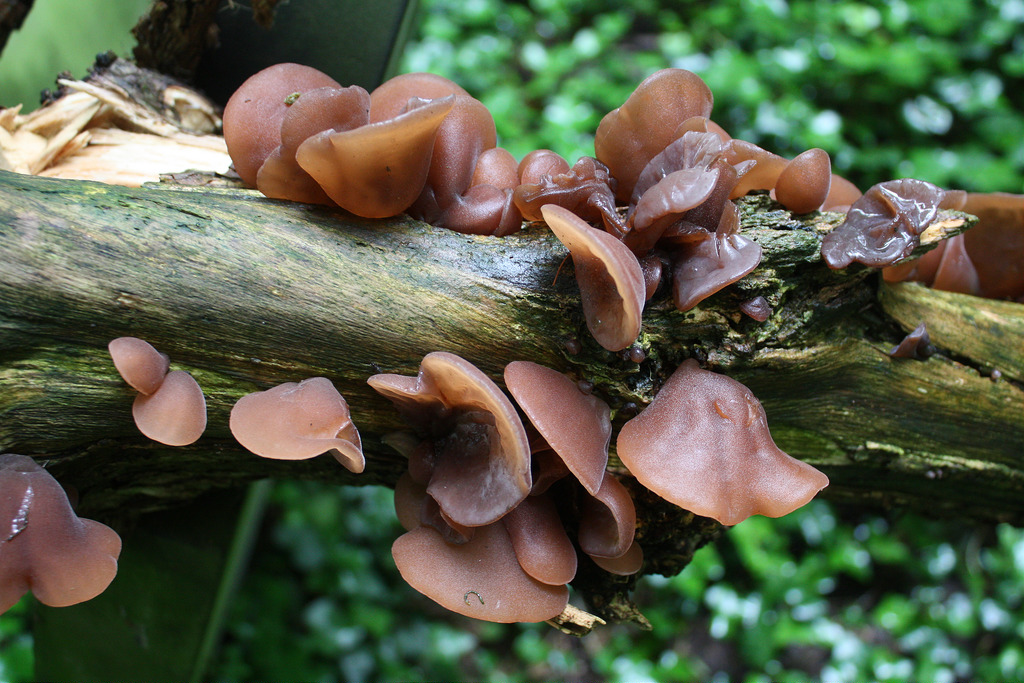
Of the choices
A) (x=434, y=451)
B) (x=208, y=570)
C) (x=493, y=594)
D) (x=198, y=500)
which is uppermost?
(x=434, y=451)

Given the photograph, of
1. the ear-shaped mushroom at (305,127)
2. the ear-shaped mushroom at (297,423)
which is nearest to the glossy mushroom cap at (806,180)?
the ear-shaped mushroom at (305,127)

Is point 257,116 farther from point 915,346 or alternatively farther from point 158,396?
Result: point 915,346

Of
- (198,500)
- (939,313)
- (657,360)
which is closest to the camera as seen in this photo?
(657,360)

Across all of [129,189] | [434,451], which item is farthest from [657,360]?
[129,189]

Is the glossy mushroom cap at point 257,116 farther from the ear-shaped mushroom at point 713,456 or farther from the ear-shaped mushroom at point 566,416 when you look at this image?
the ear-shaped mushroom at point 713,456

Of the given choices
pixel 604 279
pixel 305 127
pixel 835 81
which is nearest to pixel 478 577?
pixel 604 279

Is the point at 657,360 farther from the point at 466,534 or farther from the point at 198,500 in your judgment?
the point at 198,500
